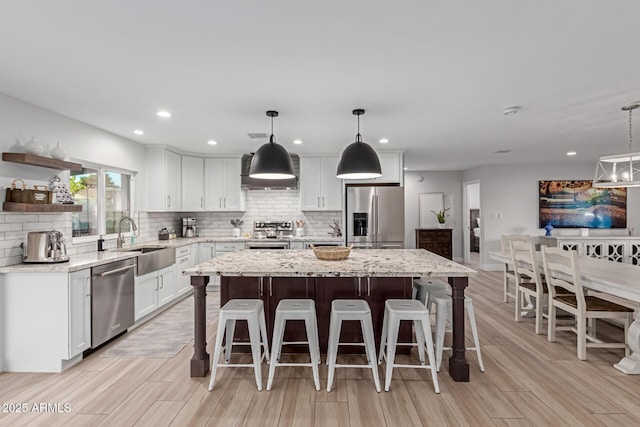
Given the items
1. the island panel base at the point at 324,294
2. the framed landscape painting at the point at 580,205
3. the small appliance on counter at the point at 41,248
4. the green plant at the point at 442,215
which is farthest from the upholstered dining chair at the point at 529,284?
the small appliance on counter at the point at 41,248

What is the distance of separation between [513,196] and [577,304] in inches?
200

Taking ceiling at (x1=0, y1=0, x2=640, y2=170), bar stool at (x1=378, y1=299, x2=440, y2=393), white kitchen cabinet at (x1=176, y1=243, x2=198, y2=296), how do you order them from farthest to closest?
1. white kitchen cabinet at (x1=176, y1=243, x2=198, y2=296)
2. bar stool at (x1=378, y1=299, x2=440, y2=393)
3. ceiling at (x1=0, y1=0, x2=640, y2=170)

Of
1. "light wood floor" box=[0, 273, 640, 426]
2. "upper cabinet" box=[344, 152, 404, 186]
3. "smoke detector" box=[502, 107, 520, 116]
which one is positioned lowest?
"light wood floor" box=[0, 273, 640, 426]

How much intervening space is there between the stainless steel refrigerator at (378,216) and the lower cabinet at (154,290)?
2.73 m

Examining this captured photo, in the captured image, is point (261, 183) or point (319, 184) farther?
point (319, 184)

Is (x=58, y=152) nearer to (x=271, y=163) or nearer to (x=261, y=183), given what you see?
(x=271, y=163)

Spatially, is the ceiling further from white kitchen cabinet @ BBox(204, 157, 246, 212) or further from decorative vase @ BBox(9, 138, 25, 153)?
white kitchen cabinet @ BBox(204, 157, 246, 212)

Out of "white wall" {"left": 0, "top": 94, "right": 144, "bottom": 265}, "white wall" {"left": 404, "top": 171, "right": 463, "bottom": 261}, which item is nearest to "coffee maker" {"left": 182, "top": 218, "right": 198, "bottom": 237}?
"white wall" {"left": 0, "top": 94, "right": 144, "bottom": 265}

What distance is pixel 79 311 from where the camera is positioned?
3.11m

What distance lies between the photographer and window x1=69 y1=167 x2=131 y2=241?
13.8 feet

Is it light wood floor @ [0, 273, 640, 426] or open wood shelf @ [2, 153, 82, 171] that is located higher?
open wood shelf @ [2, 153, 82, 171]

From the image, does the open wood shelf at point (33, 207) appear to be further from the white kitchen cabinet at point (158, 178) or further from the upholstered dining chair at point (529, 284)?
the upholstered dining chair at point (529, 284)

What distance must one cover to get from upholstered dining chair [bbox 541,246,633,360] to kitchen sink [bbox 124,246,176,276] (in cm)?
437

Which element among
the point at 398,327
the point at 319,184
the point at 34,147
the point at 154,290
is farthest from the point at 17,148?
the point at 319,184
